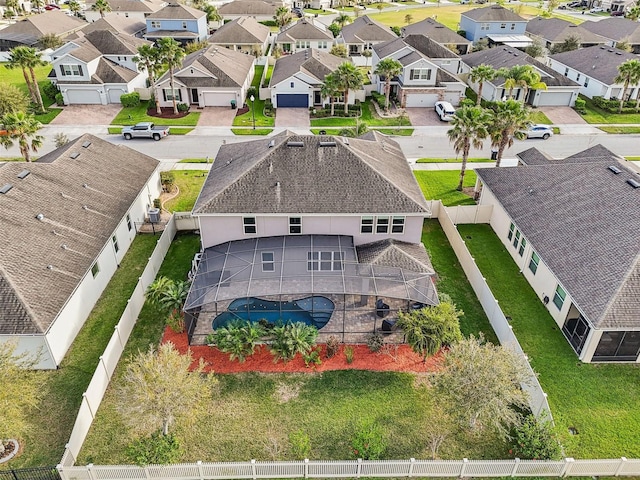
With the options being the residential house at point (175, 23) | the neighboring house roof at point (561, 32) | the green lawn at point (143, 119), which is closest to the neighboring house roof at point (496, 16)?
the neighboring house roof at point (561, 32)

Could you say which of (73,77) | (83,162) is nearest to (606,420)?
(83,162)

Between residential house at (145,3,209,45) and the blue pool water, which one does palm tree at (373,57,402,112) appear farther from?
residential house at (145,3,209,45)

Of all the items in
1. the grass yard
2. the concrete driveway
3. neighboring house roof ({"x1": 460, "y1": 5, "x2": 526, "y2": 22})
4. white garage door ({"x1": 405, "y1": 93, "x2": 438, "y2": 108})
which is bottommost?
the grass yard

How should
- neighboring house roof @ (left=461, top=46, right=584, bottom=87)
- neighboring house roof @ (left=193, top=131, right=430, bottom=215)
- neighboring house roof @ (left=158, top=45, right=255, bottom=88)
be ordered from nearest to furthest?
neighboring house roof @ (left=193, top=131, right=430, bottom=215)
neighboring house roof @ (left=158, top=45, right=255, bottom=88)
neighboring house roof @ (left=461, top=46, right=584, bottom=87)

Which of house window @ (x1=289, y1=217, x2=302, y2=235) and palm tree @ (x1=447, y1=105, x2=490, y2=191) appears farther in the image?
palm tree @ (x1=447, y1=105, x2=490, y2=191)

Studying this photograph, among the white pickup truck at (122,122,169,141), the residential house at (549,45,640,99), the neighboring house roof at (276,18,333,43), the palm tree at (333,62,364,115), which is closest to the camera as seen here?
the white pickup truck at (122,122,169,141)

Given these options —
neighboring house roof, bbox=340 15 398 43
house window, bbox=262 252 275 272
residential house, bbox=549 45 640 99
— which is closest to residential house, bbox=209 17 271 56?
neighboring house roof, bbox=340 15 398 43

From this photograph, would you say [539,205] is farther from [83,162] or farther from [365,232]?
[83,162]
